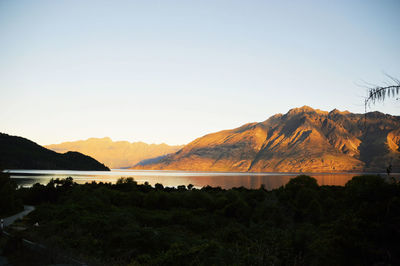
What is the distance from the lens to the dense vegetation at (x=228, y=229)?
38.2 feet

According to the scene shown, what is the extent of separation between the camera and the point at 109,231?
2347 centimetres

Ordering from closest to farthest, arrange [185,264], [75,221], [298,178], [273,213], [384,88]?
[384,88] < [185,264] < [75,221] < [273,213] < [298,178]

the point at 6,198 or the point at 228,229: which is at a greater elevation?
the point at 6,198

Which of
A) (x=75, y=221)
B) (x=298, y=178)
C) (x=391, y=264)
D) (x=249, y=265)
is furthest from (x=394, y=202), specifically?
(x=298, y=178)

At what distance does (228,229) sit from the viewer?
28.5m

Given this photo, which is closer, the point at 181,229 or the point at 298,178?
the point at 181,229

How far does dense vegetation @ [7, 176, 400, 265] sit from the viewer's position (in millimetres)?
11633

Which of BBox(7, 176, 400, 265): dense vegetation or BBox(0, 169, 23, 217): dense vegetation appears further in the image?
BBox(0, 169, 23, 217): dense vegetation

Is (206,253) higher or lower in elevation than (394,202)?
lower

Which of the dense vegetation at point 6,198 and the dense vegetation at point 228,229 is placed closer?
the dense vegetation at point 228,229

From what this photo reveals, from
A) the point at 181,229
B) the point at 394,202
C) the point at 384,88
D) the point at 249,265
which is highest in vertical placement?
the point at 384,88

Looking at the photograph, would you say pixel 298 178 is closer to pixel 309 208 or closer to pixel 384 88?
pixel 309 208

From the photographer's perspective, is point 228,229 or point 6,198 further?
point 6,198

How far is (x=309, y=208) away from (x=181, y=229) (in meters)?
16.7
